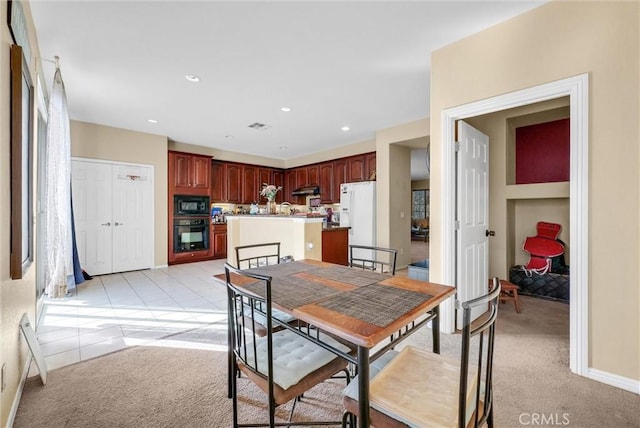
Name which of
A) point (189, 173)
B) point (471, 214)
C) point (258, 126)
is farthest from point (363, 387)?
Result: point (189, 173)

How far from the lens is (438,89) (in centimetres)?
265

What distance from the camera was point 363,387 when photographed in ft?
3.41

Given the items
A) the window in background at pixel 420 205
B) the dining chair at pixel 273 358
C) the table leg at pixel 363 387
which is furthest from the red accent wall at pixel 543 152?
the window in background at pixel 420 205

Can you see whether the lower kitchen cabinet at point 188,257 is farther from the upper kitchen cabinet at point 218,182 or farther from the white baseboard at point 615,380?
the white baseboard at point 615,380

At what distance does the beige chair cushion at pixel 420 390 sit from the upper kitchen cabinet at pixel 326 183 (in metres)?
5.37

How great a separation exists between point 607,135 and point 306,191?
5.68 meters

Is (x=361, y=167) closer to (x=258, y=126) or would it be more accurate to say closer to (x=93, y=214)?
(x=258, y=126)

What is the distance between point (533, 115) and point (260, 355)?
4269 millimetres

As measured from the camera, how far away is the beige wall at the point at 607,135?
1.77 metres

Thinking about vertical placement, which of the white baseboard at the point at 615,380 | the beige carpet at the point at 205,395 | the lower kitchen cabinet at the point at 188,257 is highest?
the lower kitchen cabinet at the point at 188,257

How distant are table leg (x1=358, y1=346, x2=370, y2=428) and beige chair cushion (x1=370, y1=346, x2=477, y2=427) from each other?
51 mm

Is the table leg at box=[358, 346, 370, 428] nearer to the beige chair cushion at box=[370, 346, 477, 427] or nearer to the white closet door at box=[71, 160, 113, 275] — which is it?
the beige chair cushion at box=[370, 346, 477, 427]

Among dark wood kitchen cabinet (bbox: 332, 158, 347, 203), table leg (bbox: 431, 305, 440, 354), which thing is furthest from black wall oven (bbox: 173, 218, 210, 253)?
table leg (bbox: 431, 305, 440, 354)

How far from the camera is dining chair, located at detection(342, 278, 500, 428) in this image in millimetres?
919
